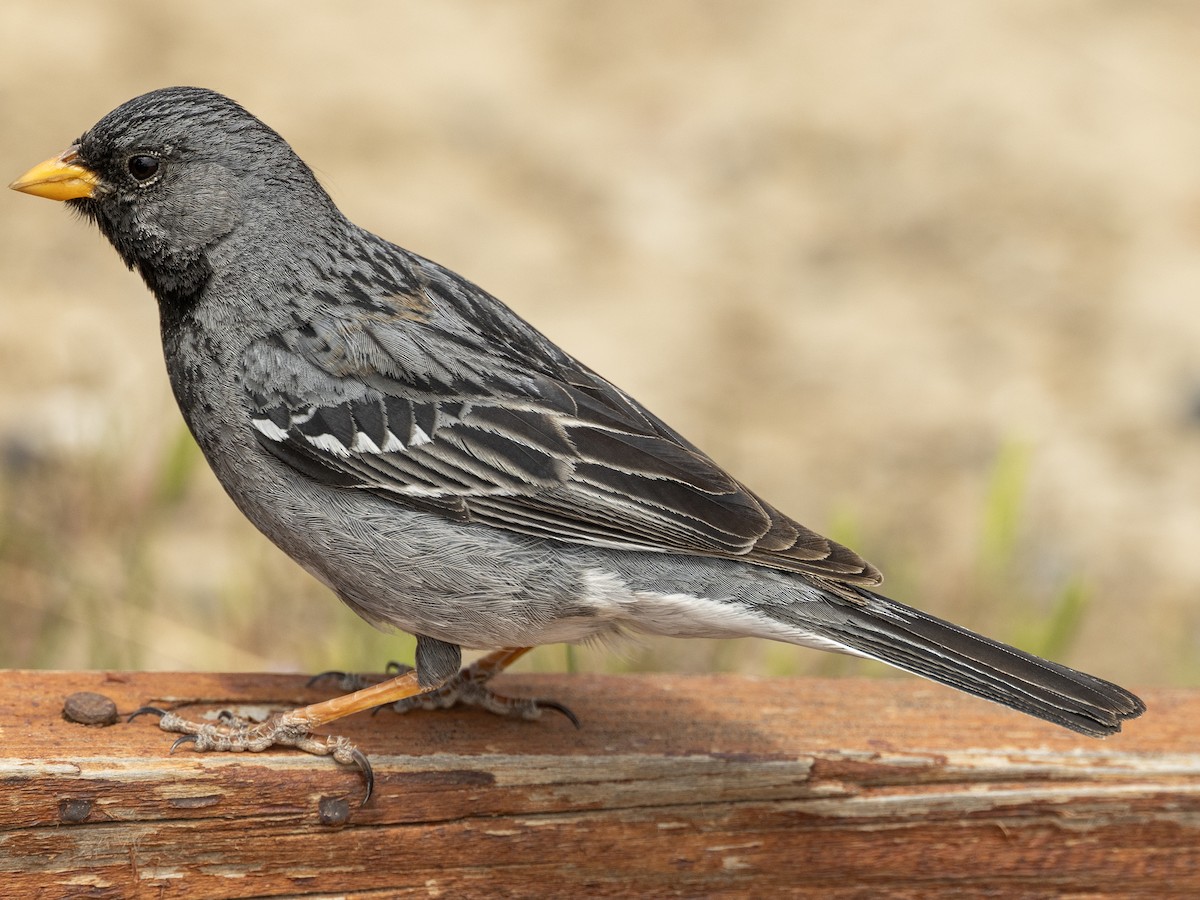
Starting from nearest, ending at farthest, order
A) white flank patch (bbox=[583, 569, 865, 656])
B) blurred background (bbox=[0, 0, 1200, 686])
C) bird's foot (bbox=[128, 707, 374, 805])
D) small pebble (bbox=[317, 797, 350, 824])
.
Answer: small pebble (bbox=[317, 797, 350, 824]), bird's foot (bbox=[128, 707, 374, 805]), white flank patch (bbox=[583, 569, 865, 656]), blurred background (bbox=[0, 0, 1200, 686])

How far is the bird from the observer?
3650mm

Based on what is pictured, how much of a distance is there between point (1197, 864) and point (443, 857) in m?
1.77

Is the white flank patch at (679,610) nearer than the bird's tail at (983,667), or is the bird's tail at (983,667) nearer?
the bird's tail at (983,667)

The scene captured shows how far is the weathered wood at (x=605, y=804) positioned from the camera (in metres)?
3.04

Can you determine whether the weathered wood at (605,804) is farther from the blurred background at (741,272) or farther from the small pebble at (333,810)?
the blurred background at (741,272)

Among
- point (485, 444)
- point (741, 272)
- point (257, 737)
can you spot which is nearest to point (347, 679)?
point (257, 737)

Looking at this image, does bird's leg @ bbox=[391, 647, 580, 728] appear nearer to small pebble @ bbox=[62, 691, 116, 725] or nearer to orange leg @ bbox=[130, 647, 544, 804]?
orange leg @ bbox=[130, 647, 544, 804]

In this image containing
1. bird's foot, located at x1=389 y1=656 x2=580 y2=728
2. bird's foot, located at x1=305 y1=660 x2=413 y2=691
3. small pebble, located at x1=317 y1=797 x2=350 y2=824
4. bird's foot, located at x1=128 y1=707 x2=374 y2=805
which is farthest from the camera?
bird's foot, located at x1=305 y1=660 x2=413 y2=691

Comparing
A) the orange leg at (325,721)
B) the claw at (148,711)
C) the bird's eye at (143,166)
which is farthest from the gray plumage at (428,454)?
the claw at (148,711)

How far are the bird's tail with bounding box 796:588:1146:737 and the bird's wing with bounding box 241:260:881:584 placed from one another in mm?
130

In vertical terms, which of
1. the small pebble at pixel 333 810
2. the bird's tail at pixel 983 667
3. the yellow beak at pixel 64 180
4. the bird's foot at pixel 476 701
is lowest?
the small pebble at pixel 333 810

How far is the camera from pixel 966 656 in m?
3.42

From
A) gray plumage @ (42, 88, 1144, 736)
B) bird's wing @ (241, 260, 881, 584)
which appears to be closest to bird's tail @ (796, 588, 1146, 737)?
gray plumage @ (42, 88, 1144, 736)

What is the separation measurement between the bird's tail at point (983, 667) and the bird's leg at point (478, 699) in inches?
29.6
